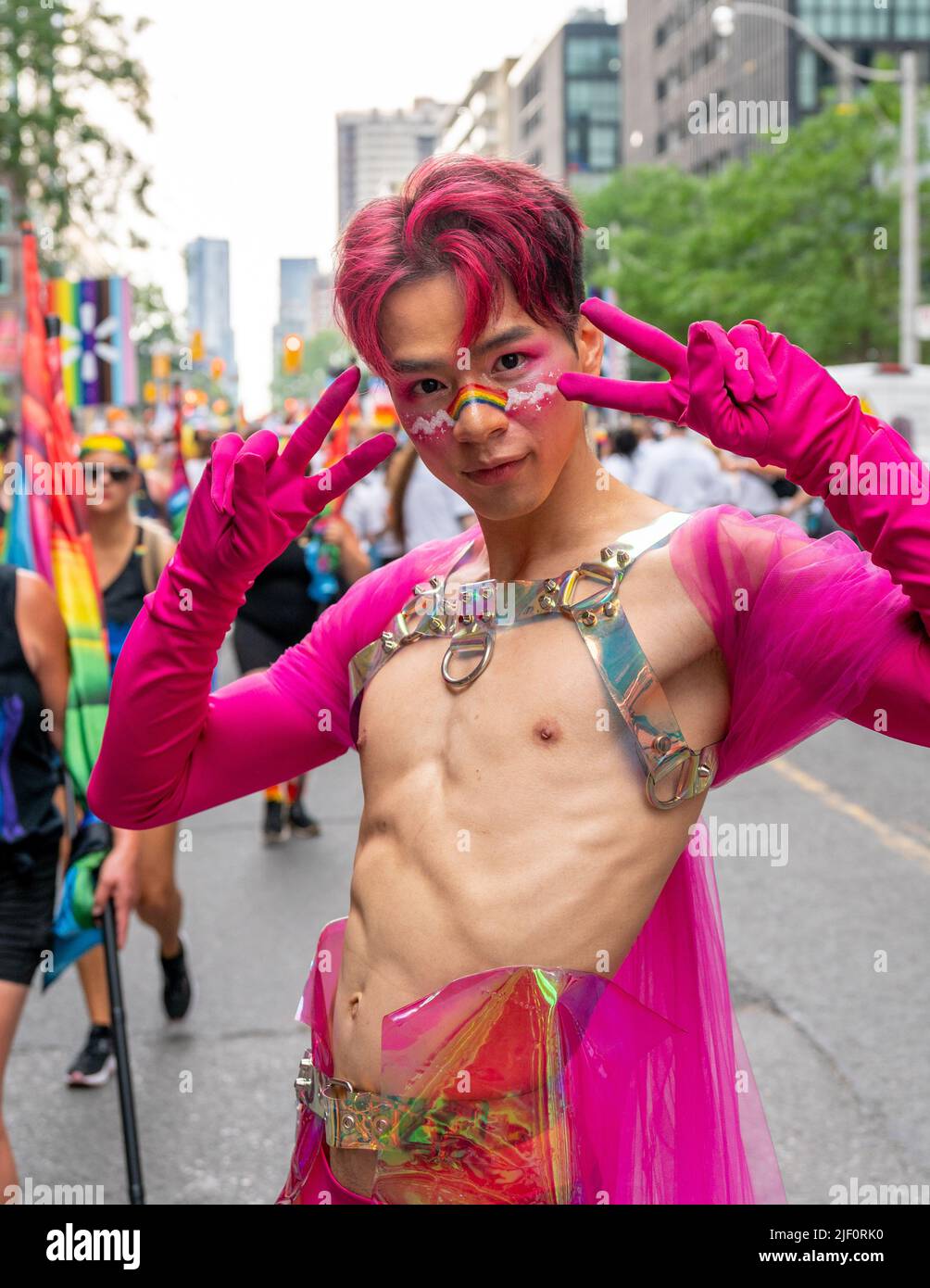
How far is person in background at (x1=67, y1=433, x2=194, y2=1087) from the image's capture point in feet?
17.6

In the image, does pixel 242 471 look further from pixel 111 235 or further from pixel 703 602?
pixel 111 235

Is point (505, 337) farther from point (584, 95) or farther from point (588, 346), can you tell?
point (584, 95)

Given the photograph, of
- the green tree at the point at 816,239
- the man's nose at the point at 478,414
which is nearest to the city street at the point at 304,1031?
the man's nose at the point at 478,414

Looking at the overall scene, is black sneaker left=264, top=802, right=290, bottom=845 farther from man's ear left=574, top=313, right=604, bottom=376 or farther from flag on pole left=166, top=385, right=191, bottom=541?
man's ear left=574, top=313, right=604, bottom=376

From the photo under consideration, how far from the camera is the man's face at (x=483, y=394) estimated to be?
1.95 metres

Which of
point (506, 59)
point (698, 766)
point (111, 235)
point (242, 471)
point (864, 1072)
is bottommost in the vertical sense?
point (864, 1072)

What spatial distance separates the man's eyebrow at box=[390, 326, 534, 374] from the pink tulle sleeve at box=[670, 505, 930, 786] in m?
0.32

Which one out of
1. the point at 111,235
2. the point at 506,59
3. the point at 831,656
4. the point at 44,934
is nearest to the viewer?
the point at 831,656

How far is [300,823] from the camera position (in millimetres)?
8477

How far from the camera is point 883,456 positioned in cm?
184

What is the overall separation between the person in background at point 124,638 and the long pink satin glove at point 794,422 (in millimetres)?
3727

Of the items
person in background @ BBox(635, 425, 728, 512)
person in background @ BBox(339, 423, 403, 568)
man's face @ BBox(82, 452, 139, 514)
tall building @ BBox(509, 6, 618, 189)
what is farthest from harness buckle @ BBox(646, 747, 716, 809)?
tall building @ BBox(509, 6, 618, 189)
